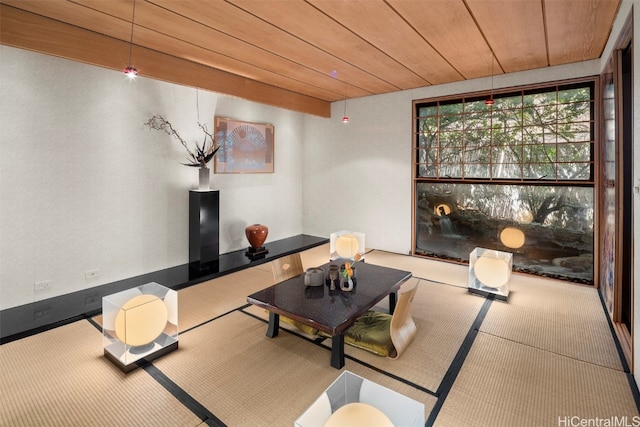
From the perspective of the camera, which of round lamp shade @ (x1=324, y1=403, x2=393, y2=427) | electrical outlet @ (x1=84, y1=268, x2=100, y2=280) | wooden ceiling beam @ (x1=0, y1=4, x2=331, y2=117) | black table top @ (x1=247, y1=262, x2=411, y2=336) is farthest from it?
electrical outlet @ (x1=84, y1=268, x2=100, y2=280)

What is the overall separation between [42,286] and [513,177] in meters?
5.55

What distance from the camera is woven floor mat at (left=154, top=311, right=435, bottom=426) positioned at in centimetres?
190

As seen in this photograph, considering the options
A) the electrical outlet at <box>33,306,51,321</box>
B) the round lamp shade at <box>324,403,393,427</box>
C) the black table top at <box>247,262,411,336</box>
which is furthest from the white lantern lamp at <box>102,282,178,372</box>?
Result: the round lamp shade at <box>324,403,393,427</box>

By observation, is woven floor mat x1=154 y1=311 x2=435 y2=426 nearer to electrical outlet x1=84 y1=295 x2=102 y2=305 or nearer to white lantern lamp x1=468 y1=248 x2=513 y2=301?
electrical outlet x1=84 y1=295 x2=102 y2=305

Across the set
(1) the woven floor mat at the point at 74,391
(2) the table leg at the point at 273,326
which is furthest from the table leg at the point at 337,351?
(1) the woven floor mat at the point at 74,391

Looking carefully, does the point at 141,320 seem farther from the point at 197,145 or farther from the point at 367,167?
the point at 367,167

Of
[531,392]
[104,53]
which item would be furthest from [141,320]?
[531,392]

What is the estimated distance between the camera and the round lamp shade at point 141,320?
2.25 metres

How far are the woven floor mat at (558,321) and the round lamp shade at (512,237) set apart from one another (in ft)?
2.03

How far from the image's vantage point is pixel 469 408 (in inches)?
74.6

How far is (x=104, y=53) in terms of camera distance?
3.06 metres

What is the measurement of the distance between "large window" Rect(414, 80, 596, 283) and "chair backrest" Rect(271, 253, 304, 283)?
2.55 m

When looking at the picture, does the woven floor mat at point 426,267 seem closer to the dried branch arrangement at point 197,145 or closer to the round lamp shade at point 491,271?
the round lamp shade at point 491,271

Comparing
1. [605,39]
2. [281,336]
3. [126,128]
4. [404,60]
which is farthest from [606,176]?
[126,128]
